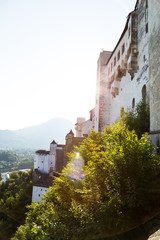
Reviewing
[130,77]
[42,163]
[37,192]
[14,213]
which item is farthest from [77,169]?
[42,163]

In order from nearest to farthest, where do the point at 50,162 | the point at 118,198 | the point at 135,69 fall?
the point at 118,198
the point at 135,69
the point at 50,162

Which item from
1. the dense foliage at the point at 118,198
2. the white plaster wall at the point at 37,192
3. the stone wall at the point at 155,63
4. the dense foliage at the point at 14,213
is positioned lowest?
the dense foliage at the point at 14,213

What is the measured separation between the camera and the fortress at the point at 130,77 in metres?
9.91

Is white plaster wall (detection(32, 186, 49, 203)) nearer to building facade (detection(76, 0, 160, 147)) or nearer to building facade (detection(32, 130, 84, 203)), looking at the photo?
building facade (detection(32, 130, 84, 203))

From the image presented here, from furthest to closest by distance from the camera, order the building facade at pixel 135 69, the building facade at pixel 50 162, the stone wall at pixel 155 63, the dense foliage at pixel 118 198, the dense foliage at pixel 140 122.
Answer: the building facade at pixel 50 162
the dense foliage at pixel 140 122
the building facade at pixel 135 69
the stone wall at pixel 155 63
the dense foliage at pixel 118 198

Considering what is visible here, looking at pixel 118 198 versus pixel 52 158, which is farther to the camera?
pixel 52 158

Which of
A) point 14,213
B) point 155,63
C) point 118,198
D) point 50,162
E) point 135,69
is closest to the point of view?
point 118,198

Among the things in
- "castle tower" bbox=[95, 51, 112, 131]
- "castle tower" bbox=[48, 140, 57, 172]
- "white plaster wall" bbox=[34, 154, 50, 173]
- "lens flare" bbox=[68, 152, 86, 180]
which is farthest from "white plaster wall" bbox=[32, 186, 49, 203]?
"lens flare" bbox=[68, 152, 86, 180]

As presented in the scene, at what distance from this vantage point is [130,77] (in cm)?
1961

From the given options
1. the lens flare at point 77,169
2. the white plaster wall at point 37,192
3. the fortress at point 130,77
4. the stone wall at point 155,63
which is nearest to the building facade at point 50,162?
the fortress at point 130,77

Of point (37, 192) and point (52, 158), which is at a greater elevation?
point (52, 158)

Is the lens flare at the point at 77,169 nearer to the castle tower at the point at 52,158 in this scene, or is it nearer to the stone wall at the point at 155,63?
the stone wall at the point at 155,63

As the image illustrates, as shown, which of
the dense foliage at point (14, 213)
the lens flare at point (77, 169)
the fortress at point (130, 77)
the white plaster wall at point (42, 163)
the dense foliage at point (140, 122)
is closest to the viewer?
the fortress at point (130, 77)

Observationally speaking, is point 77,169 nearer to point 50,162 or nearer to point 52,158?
point 52,158
